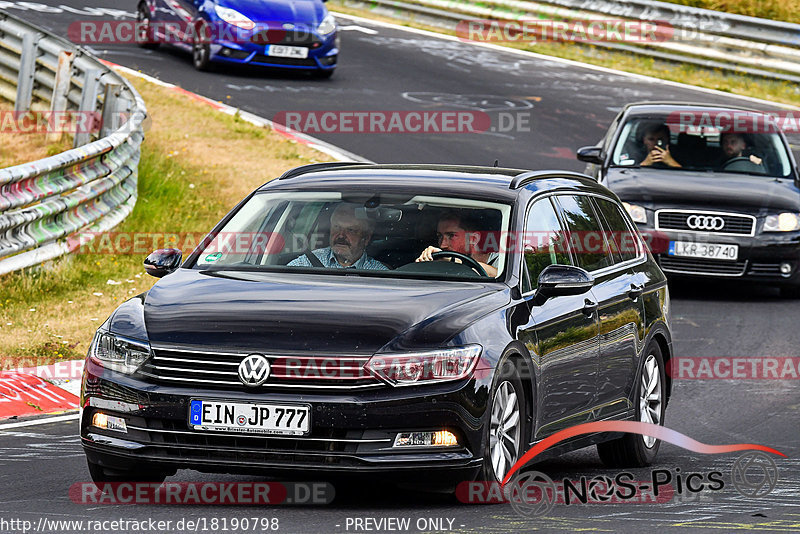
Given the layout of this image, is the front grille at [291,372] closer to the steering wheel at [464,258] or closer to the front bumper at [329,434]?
the front bumper at [329,434]

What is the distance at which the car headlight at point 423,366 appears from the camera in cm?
669

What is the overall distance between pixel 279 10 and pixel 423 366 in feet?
62.2

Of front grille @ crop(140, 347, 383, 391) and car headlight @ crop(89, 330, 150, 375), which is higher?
front grille @ crop(140, 347, 383, 391)

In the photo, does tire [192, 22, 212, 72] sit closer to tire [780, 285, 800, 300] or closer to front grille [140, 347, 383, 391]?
tire [780, 285, 800, 300]

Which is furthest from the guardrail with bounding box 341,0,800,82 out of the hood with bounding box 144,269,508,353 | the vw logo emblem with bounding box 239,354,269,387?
the vw logo emblem with bounding box 239,354,269,387

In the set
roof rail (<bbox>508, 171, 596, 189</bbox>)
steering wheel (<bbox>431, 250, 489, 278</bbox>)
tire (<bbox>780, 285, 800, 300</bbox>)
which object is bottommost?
tire (<bbox>780, 285, 800, 300</bbox>)

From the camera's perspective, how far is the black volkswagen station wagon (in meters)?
6.69

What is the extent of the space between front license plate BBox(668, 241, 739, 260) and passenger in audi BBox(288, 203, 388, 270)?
7885 millimetres

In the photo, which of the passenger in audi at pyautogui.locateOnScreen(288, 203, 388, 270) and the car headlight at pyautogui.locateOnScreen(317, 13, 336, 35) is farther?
the car headlight at pyautogui.locateOnScreen(317, 13, 336, 35)

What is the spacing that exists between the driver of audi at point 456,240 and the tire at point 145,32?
19.8m

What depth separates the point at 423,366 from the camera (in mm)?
6746

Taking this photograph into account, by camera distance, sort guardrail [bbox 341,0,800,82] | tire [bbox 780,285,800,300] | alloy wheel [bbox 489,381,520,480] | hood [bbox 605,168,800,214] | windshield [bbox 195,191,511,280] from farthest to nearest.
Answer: guardrail [bbox 341,0,800,82] < tire [bbox 780,285,800,300] < hood [bbox 605,168,800,214] < windshield [bbox 195,191,511,280] < alloy wheel [bbox 489,381,520,480]

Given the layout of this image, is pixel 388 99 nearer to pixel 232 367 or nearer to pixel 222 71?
pixel 222 71

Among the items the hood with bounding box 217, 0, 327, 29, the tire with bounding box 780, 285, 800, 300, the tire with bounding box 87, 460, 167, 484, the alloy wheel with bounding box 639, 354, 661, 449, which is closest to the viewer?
the tire with bounding box 87, 460, 167, 484
